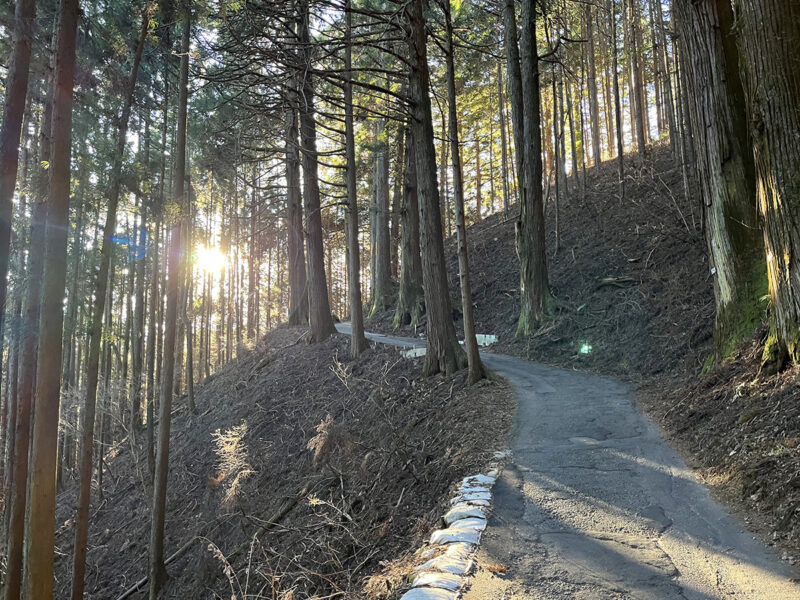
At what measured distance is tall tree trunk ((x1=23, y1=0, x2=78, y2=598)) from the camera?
580 cm

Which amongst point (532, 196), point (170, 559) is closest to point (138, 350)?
point (170, 559)

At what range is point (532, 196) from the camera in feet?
40.1

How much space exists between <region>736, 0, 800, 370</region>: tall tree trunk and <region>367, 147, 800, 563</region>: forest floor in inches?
23.8

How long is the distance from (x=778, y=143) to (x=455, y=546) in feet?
17.4

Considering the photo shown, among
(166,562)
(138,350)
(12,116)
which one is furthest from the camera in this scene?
(138,350)

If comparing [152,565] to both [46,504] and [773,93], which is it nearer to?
[46,504]

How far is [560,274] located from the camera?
14.5 metres

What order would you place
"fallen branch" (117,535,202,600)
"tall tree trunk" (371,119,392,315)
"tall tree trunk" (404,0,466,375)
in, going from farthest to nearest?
"tall tree trunk" (371,119,392,315)
"fallen branch" (117,535,202,600)
"tall tree trunk" (404,0,466,375)

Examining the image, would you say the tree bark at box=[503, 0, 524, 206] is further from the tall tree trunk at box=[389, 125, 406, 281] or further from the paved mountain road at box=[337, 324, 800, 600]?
the paved mountain road at box=[337, 324, 800, 600]

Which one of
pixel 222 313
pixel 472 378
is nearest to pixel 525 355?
pixel 472 378

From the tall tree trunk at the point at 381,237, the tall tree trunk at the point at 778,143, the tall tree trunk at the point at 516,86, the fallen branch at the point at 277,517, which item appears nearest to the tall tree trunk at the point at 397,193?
the tall tree trunk at the point at 381,237

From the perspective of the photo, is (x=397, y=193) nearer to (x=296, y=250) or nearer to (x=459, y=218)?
(x=296, y=250)

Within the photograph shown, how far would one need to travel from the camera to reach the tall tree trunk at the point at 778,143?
478cm

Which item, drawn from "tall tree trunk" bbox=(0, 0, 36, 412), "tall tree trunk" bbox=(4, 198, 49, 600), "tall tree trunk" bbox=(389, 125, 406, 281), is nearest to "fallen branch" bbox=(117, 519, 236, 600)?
"tall tree trunk" bbox=(4, 198, 49, 600)
